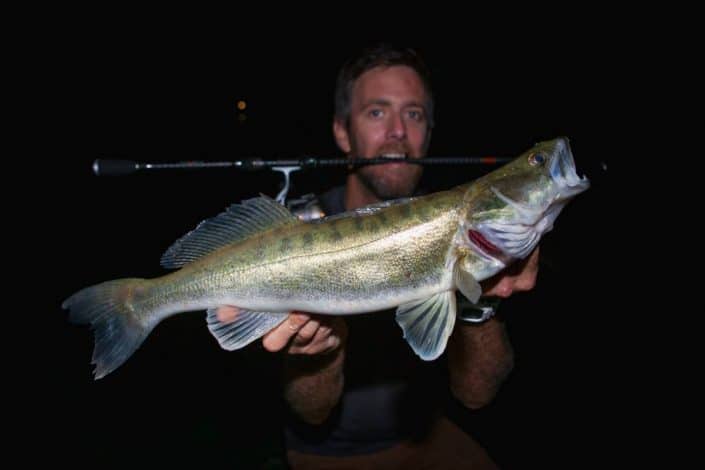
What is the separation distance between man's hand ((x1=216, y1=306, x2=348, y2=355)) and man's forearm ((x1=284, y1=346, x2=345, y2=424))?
342 millimetres

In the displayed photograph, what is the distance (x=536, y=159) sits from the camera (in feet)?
5.90

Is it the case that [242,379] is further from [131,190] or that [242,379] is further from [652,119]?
[652,119]

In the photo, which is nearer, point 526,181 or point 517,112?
point 526,181

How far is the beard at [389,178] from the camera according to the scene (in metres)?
3.57

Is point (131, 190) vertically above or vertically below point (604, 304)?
above

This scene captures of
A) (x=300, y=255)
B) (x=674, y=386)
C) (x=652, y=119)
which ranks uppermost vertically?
(x=652, y=119)

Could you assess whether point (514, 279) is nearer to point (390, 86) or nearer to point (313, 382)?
point (313, 382)

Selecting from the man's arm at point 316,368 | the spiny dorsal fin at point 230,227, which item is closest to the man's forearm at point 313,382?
the man's arm at point 316,368

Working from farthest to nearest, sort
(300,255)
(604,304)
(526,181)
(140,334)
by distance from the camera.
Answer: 1. (604,304)
2. (140,334)
3. (300,255)
4. (526,181)

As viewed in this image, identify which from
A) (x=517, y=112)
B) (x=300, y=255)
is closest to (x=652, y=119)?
(x=517, y=112)

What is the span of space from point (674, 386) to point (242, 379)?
285 inches

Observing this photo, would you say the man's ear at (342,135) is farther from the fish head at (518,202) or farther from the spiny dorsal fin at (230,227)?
the fish head at (518,202)

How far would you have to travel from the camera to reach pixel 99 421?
16.9 feet

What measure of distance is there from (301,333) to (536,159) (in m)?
1.40
